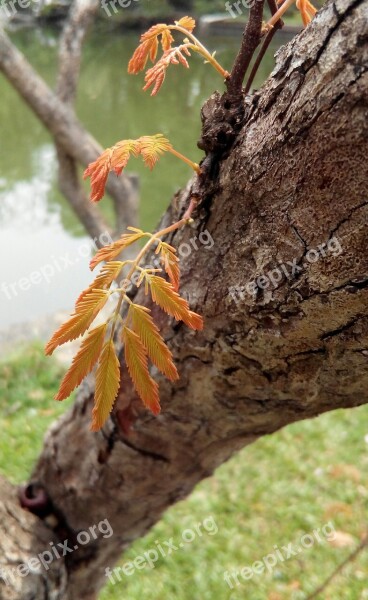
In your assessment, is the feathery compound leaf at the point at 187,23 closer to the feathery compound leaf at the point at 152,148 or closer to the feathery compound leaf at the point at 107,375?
the feathery compound leaf at the point at 152,148

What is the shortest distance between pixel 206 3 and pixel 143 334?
1869cm

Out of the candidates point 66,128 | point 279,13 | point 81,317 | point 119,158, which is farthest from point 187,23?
point 66,128

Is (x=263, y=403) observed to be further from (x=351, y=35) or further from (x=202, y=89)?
(x=202, y=89)

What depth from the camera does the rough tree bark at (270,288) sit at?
0.66 metres

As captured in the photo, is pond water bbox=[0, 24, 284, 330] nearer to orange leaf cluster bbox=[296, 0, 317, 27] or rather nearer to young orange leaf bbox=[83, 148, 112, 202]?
orange leaf cluster bbox=[296, 0, 317, 27]

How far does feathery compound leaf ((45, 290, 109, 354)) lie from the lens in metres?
0.72

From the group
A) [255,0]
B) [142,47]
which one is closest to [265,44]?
[255,0]

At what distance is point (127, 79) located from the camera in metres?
14.6

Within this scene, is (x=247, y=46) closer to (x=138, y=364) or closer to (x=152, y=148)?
(x=152, y=148)

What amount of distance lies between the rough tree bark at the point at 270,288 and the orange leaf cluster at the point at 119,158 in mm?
83

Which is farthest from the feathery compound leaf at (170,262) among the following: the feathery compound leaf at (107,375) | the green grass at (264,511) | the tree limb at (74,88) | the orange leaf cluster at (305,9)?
the tree limb at (74,88)

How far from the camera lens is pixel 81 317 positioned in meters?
0.72

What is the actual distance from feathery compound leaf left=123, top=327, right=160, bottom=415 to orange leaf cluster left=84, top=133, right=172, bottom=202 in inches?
7.8

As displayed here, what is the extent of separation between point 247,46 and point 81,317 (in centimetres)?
45
